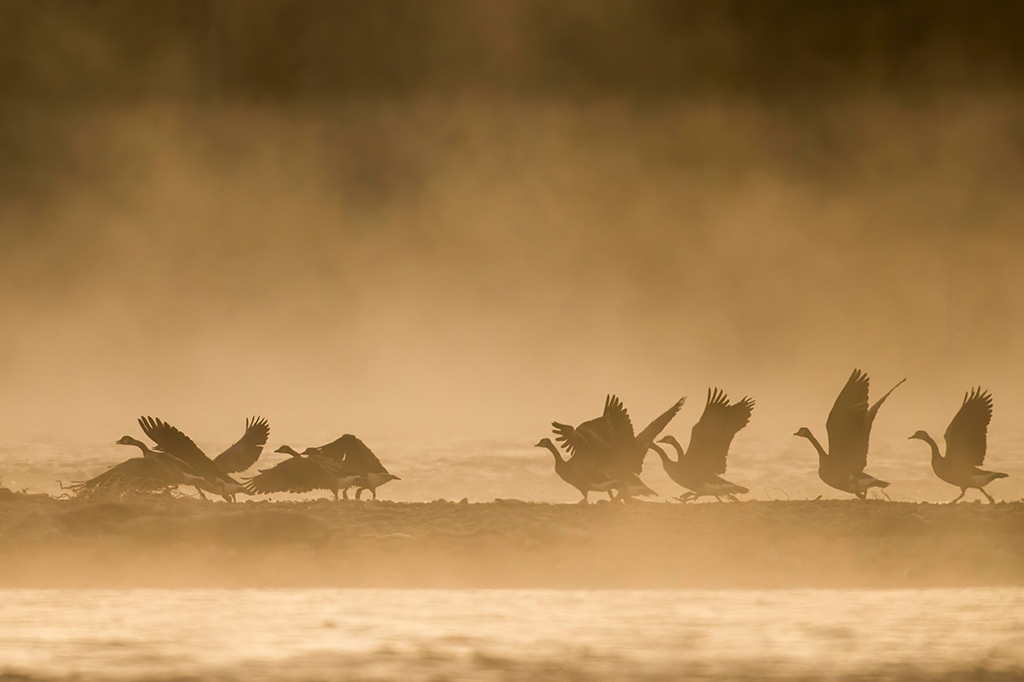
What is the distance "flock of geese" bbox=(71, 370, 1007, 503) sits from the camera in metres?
23.5

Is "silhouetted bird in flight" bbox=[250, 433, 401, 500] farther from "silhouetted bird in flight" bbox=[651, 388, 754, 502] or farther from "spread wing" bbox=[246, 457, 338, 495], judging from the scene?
"silhouetted bird in flight" bbox=[651, 388, 754, 502]

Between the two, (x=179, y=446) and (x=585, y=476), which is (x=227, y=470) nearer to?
(x=179, y=446)

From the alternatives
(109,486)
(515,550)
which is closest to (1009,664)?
(515,550)

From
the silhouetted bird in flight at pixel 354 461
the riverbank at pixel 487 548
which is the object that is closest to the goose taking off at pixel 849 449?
the riverbank at pixel 487 548

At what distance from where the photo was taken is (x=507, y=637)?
472 inches

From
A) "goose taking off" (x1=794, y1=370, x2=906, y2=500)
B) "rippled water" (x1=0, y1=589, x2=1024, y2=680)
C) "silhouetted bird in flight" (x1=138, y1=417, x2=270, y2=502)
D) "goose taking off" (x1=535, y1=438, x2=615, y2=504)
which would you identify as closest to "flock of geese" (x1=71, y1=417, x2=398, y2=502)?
"silhouetted bird in flight" (x1=138, y1=417, x2=270, y2=502)

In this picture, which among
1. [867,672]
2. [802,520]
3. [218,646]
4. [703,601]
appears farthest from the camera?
[802,520]

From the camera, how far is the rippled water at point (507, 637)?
9.88m

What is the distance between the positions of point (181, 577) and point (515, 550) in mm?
5425

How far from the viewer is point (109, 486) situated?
77.2 feet

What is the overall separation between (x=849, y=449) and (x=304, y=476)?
10124 mm

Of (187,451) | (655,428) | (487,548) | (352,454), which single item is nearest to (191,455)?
(187,451)

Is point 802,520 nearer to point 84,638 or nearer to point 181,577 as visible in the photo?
point 181,577

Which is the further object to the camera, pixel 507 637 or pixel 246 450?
pixel 246 450
